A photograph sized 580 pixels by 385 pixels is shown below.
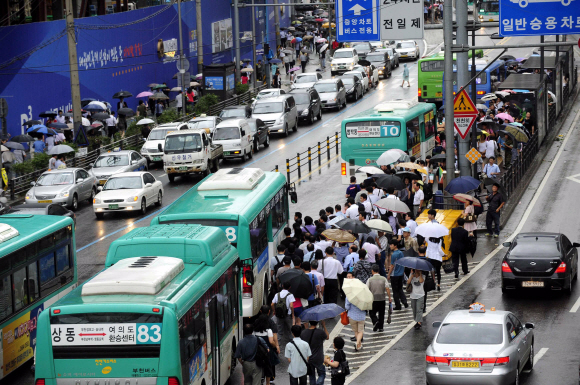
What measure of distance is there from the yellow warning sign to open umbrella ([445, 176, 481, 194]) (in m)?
2.45

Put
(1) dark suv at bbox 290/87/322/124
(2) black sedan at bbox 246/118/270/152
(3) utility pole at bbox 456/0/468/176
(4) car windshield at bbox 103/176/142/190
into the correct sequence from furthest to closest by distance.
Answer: (1) dark suv at bbox 290/87/322/124 → (2) black sedan at bbox 246/118/270/152 → (4) car windshield at bbox 103/176/142/190 → (3) utility pole at bbox 456/0/468/176

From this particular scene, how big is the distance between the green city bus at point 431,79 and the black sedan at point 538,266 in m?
29.7

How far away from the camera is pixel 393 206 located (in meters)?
23.2

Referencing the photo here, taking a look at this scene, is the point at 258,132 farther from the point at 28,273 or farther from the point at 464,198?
the point at 28,273

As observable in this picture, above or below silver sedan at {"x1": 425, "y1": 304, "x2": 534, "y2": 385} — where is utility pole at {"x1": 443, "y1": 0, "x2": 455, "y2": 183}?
above

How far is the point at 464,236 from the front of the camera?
21.9 m

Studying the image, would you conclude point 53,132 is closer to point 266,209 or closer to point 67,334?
point 266,209

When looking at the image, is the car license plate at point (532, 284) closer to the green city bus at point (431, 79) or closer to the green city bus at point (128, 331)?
the green city bus at point (128, 331)

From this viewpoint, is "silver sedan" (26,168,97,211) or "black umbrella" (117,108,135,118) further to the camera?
"black umbrella" (117,108,135,118)

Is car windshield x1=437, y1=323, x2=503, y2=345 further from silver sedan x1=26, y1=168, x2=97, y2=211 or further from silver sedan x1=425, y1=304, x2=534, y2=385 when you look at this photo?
silver sedan x1=26, y1=168, x2=97, y2=211

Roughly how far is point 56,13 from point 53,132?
17030mm

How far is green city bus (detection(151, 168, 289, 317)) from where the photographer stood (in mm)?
17766

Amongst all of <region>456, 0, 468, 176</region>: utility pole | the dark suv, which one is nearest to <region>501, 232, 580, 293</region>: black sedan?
<region>456, 0, 468, 176</region>: utility pole

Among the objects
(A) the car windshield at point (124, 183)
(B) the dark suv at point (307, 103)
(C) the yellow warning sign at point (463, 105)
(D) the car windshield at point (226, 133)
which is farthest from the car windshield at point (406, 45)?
(C) the yellow warning sign at point (463, 105)
